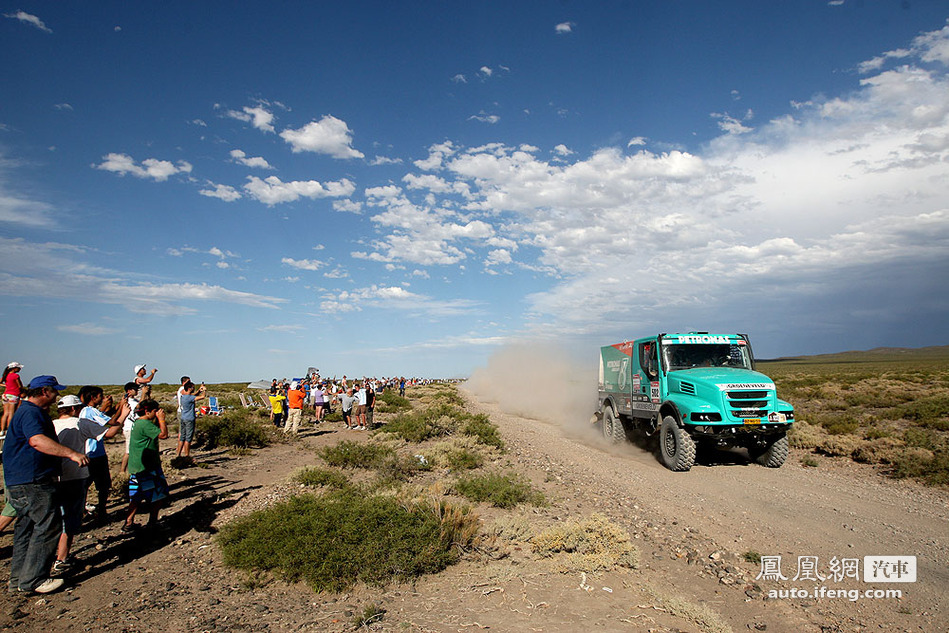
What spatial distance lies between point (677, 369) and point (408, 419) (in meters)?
9.34

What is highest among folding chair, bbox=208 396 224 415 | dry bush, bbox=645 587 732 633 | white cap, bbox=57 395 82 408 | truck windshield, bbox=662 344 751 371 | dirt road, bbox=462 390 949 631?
truck windshield, bbox=662 344 751 371

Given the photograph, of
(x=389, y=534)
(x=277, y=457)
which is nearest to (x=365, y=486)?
(x=389, y=534)

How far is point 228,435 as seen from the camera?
14.5 m

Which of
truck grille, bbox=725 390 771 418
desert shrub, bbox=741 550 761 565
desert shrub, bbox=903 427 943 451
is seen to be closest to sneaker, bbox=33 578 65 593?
desert shrub, bbox=741 550 761 565

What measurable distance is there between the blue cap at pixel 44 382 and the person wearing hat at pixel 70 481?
0.73 metres

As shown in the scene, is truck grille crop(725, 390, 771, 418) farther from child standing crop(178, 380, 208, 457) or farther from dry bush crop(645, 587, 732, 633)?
child standing crop(178, 380, 208, 457)

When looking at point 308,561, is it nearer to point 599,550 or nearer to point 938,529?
point 599,550

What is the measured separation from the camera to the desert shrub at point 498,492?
7.91 m

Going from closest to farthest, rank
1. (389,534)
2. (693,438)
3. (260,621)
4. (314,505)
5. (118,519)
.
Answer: (260,621)
(389,534)
(314,505)
(118,519)
(693,438)

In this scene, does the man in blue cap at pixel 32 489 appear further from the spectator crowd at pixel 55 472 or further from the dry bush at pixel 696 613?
the dry bush at pixel 696 613

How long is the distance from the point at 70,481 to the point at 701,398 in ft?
34.0

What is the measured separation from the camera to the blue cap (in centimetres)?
501

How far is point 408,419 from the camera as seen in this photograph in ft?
56.8

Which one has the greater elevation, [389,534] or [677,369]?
[677,369]
